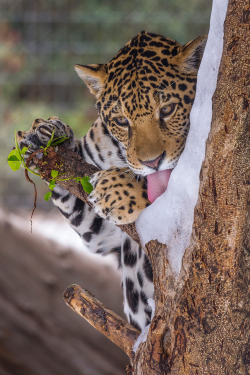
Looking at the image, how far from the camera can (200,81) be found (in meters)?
1.45

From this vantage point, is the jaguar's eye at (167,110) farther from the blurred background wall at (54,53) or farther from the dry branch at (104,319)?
the blurred background wall at (54,53)

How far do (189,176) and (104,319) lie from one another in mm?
648

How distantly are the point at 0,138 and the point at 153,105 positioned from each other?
4278 millimetres

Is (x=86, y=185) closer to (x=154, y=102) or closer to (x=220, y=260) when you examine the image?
(x=154, y=102)

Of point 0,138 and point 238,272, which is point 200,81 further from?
point 0,138

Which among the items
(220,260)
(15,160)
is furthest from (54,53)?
(220,260)

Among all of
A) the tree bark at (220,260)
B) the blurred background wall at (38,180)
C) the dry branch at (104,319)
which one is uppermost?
the tree bark at (220,260)

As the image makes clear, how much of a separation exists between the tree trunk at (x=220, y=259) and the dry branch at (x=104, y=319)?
308 millimetres

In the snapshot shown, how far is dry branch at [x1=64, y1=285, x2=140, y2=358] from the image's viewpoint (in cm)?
187

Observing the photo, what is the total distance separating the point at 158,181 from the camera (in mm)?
1816

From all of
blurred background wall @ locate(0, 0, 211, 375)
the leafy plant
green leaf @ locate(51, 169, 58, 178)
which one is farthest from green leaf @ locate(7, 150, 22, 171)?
blurred background wall @ locate(0, 0, 211, 375)

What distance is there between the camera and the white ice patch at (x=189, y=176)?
1.40 meters

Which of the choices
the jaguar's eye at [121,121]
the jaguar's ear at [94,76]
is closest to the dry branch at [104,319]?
the jaguar's eye at [121,121]

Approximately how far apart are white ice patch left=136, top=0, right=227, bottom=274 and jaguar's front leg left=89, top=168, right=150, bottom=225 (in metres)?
0.10
